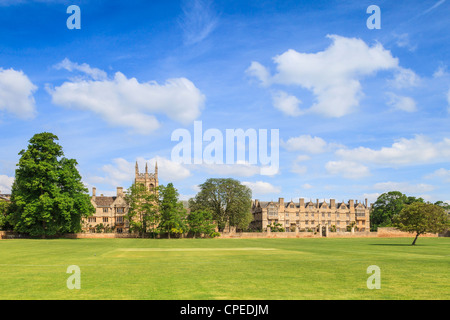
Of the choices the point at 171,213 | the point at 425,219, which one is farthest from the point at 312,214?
the point at 425,219

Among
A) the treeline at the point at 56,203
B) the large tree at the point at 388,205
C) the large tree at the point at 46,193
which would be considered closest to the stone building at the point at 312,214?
the large tree at the point at 388,205

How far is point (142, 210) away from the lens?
7969cm

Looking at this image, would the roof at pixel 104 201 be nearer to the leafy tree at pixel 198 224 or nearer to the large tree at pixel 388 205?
the leafy tree at pixel 198 224

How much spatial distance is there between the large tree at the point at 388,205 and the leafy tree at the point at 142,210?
2741 inches

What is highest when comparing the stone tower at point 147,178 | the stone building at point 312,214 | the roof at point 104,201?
the stone tower at point 147,178

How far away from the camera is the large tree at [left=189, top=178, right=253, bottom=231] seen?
98000mm

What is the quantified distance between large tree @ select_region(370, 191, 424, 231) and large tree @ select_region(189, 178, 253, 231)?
44.2 m

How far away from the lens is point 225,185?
328 feet

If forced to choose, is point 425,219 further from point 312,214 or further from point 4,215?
point 312,214

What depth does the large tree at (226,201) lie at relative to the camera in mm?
98000

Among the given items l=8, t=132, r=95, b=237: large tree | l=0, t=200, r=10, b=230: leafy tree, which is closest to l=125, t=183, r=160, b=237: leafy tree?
l=8, t=132, r=95, b=237: large tree

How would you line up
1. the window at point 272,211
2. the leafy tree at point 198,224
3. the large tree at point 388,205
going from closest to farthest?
the leafy tree at point 198,224 → the large tree at point 388,205 → the window at point 272,211
